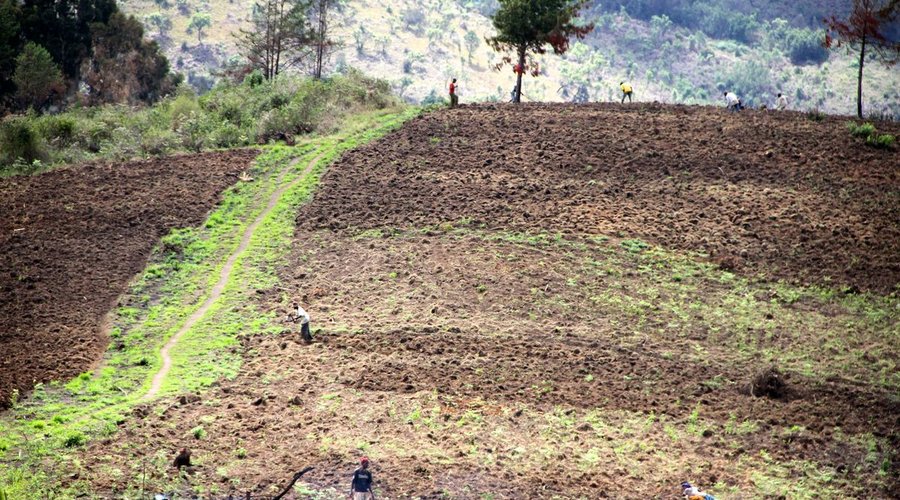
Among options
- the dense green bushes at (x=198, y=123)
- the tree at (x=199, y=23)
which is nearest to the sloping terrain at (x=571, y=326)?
the dense green bushes at (x=198, y=123)

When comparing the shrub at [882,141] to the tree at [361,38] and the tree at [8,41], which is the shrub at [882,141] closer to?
the tree at [8,41]

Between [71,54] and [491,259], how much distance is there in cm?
4373

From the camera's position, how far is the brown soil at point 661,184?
3044cm

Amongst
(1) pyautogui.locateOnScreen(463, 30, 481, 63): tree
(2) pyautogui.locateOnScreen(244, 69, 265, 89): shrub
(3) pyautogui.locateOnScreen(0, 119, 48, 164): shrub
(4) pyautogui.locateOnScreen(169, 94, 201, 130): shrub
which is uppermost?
(1) pyautogui.locateOnScreen(463, 30, 481, 63): tree

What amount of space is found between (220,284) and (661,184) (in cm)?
1469

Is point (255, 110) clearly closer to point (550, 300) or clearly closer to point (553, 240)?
point (553, 240)

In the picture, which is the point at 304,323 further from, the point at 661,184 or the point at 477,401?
the point at 661,184

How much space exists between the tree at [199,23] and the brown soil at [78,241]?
81.2 m

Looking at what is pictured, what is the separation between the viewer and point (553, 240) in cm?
3133

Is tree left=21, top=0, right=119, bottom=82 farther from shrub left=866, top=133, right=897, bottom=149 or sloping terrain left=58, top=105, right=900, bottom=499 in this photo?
shrub left=866, top=133, right=897, bottom=149

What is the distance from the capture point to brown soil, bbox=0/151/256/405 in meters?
25.4

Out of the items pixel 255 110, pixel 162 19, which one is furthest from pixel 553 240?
pixel 162 19

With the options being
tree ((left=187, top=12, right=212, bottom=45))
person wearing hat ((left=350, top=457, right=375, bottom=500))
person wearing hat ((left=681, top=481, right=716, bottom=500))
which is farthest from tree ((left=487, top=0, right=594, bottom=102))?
tree ((left=187, top=12, right=212, bottom=45))

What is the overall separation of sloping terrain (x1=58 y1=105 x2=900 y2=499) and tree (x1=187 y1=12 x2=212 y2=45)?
82474mm
